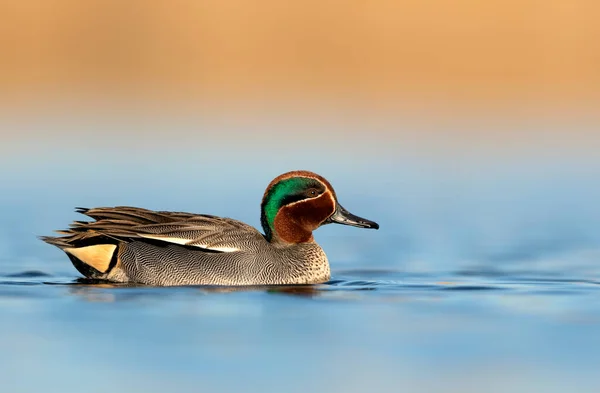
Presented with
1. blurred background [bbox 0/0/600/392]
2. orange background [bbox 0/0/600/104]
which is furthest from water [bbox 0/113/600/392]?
orange background [bbox 0/0/600/104]

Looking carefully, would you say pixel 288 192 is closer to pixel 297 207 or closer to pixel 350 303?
pixel 297 207

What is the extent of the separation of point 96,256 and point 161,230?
1.66 feet

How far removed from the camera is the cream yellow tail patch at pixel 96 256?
386 inches

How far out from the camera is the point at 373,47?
26750 mm

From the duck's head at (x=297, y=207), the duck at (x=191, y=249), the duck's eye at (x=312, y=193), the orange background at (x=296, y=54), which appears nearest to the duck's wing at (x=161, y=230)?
the duck at (x=191, y=249)

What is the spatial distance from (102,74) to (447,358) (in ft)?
62.9

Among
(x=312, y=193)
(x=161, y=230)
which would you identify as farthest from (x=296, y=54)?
(x=161, y=230)

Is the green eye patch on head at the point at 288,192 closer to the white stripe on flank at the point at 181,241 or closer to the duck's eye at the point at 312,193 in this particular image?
the duck's eye at the point at 312,193

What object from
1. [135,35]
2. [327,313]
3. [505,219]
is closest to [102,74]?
[135,35]

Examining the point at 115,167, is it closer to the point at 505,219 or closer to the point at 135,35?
the point at 505,219

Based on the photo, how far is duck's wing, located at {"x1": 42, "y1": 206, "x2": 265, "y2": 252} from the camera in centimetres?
980

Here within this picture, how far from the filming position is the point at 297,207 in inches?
401

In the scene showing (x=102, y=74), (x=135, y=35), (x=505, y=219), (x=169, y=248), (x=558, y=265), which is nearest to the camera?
(x=169, y=248)

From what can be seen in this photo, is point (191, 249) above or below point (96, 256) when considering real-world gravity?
above
